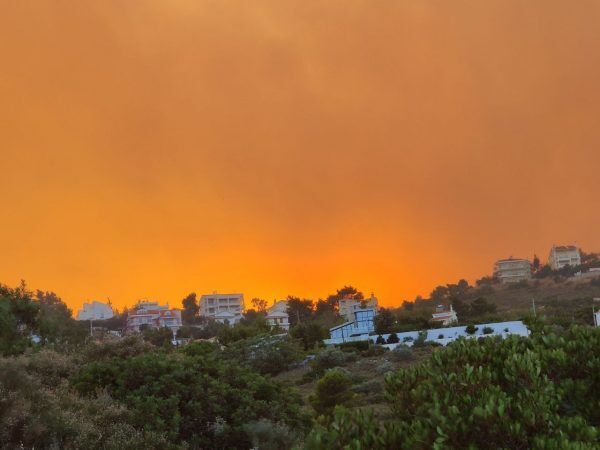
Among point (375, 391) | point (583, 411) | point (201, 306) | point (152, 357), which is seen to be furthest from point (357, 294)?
point (583, 411)

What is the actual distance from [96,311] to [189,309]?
72.1 ft

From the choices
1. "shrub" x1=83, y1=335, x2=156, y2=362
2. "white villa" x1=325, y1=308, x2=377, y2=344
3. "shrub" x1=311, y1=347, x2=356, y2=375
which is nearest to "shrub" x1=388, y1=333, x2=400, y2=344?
"white villa" x1=325, y1=308, x2=377, y2=344

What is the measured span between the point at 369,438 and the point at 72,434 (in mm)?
8258

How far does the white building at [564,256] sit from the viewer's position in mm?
125694

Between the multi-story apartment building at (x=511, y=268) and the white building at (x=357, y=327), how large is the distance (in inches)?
3085

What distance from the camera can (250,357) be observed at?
43.0m

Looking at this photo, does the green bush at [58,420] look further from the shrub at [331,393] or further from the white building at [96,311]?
the white building at [96,311]

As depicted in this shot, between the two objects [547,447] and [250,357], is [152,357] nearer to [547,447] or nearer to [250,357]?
[547,447]

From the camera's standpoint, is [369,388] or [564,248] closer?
[369,388]

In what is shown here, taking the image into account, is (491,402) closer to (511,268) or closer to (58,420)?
(58,420)

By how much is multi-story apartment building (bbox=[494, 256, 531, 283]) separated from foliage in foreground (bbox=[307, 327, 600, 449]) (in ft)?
443

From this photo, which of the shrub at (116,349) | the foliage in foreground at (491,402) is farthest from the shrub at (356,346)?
the foliage in foreground at (491,402)

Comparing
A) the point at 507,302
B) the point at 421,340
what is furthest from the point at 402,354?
the point at 507,302

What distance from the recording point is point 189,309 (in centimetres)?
12125
